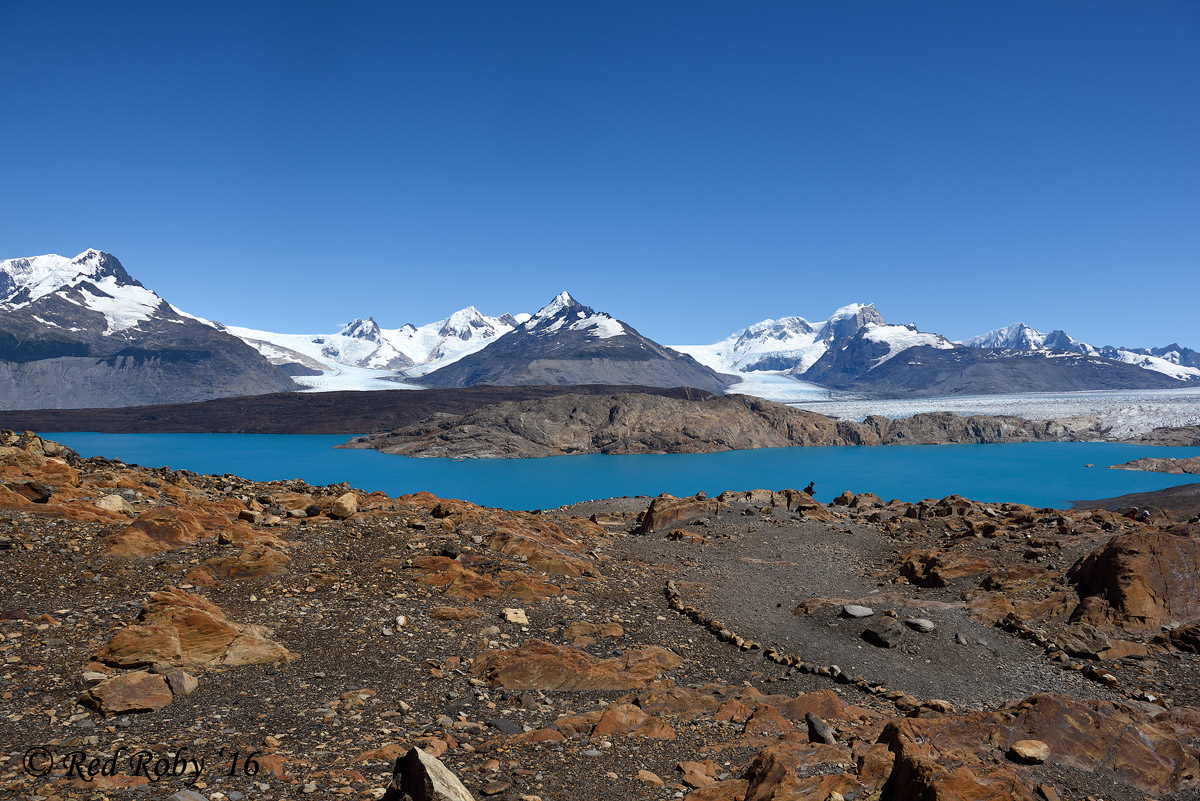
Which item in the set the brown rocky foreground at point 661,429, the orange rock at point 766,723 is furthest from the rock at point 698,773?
the brown rocky foreground at point 661,429

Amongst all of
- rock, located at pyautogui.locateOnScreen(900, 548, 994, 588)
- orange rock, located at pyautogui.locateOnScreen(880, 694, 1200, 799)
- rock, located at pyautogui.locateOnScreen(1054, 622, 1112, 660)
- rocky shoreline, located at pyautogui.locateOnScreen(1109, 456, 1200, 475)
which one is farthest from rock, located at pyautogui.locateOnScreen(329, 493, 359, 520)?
rocky shoreline, located at pyautogui.locateOnScreen(1109, 456, 1200, 475)

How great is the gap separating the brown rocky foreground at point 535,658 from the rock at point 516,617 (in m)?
0.03

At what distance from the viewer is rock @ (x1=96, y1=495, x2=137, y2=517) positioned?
1474cm

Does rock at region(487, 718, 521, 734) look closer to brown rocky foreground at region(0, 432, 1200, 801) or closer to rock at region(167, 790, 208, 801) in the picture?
brown rocky foreground at region(0, 432, 1200, 801)

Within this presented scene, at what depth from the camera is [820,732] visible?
8.89m

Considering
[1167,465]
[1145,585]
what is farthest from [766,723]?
[1167,465]

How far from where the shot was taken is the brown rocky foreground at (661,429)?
133 metres

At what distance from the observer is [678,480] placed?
9419cm

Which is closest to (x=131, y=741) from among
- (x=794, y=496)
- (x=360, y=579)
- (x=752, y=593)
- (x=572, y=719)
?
(x=572, y=719)

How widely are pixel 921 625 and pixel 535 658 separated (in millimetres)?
9390

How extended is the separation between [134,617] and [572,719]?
22.0ft

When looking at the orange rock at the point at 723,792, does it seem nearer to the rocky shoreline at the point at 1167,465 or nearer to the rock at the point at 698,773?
the rock at the point at 698,773

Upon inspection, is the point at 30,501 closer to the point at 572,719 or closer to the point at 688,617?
the point at 572,719

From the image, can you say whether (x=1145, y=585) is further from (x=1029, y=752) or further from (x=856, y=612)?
(x=1029, y=752)
